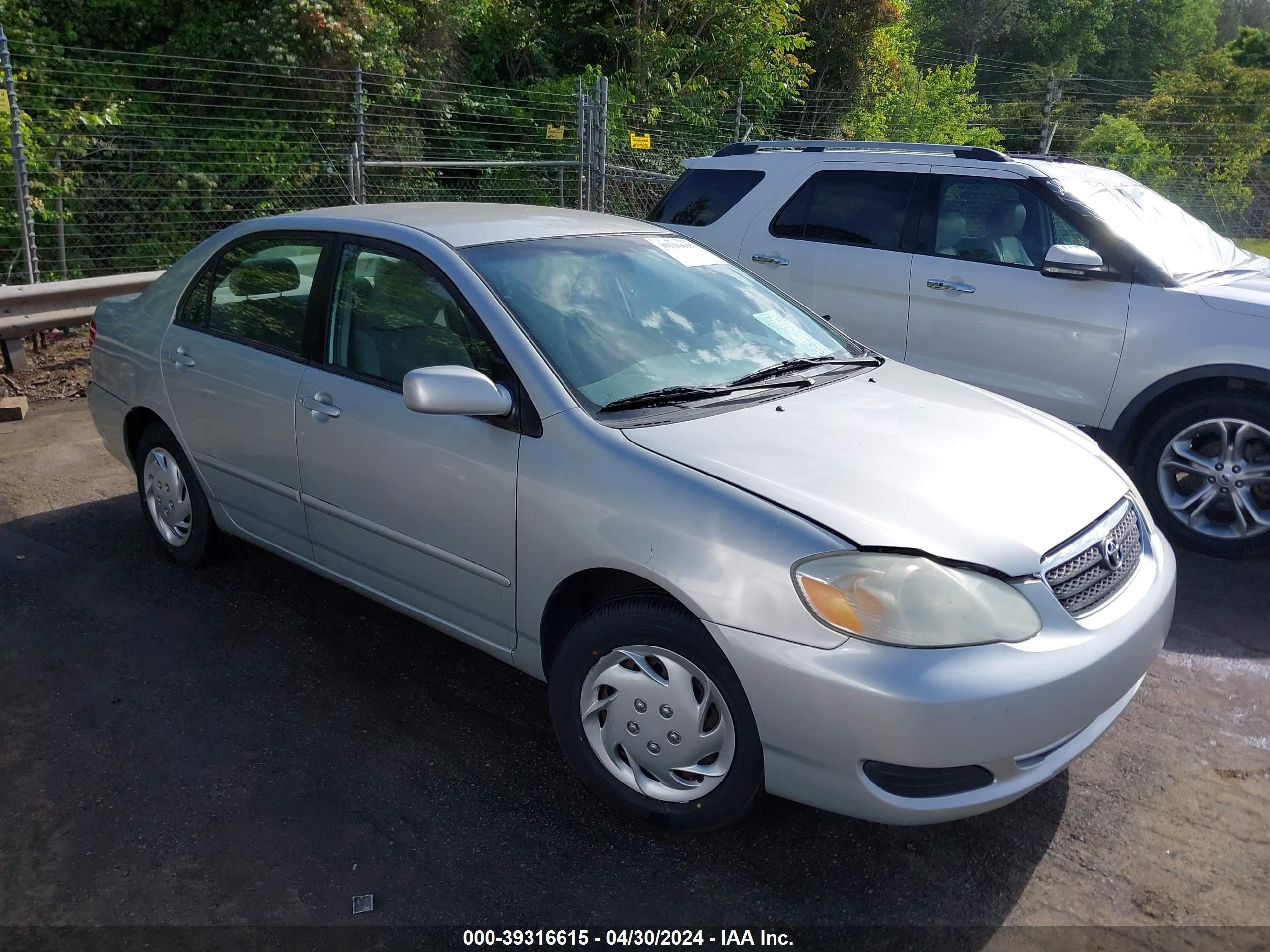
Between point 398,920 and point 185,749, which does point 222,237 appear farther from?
point 398,920

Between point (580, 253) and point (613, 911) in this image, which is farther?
point (580, 253)

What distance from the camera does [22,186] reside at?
8.45m

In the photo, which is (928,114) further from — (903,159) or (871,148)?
(903,159)

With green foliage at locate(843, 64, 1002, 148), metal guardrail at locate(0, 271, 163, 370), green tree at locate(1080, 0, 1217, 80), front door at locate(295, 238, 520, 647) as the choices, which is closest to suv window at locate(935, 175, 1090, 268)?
front door at locate(295, 238, 520, 647)

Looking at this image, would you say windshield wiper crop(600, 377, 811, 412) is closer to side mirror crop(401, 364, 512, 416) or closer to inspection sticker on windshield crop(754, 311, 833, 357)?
side mirror crop(401, 364, 512, 416)

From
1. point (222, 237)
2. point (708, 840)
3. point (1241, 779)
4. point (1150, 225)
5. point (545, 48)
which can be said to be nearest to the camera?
point (708, 840)

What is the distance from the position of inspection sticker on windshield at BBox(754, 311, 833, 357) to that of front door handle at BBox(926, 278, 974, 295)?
7.10 feet

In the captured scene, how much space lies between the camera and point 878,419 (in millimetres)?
3332

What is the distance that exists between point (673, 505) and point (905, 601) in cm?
65

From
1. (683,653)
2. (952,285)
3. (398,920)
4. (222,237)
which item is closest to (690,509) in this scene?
(683,653)

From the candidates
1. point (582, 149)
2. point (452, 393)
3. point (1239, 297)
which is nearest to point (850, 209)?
point (1239, 297)

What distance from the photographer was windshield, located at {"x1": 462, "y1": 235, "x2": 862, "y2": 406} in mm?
3340

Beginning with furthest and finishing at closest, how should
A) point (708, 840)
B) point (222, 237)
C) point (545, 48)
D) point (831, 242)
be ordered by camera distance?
point (545, 48)
point (831, 242)
point (222, 237)
point (708, 840)

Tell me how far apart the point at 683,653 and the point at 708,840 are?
2.00 ft
